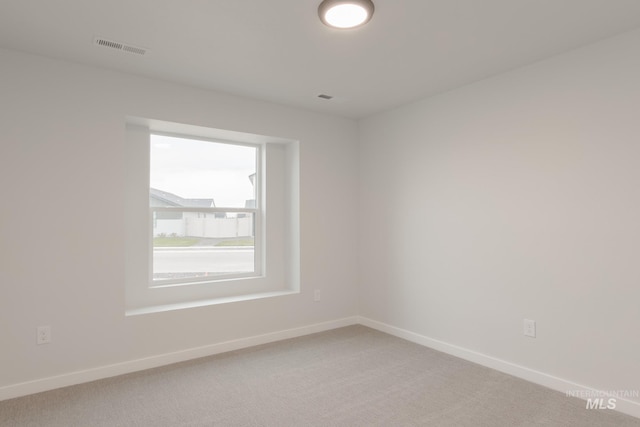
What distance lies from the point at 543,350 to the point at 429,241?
4.36 feet

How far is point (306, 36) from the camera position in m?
2.57

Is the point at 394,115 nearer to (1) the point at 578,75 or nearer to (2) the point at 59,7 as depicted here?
(1) the point at 578,75

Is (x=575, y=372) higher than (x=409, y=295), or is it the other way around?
(x=409, y=295)

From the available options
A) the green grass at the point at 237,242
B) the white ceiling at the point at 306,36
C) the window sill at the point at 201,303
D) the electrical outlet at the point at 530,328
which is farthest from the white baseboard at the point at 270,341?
the white ceiling at the point at 306,36

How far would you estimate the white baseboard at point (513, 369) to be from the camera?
2494 millimetres

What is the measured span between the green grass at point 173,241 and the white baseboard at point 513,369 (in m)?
2.27

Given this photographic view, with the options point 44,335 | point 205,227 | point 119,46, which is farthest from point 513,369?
point 119,46

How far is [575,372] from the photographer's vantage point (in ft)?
8.96

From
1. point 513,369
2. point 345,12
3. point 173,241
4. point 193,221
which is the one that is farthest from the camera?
point 193,221

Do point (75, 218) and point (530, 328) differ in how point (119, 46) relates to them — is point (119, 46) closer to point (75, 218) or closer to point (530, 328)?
point (75, 218)

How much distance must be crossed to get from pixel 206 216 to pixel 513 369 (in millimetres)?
3148

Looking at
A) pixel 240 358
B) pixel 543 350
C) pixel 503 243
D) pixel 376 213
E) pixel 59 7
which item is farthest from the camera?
pixel 376 213

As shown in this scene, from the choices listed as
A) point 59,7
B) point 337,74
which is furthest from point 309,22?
point 59,7

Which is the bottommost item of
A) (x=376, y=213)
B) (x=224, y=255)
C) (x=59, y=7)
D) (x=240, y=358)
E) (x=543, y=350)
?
(x=240, y=358)
